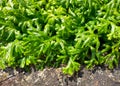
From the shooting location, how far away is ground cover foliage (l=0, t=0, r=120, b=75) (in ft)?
12.3

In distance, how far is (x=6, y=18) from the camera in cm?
411

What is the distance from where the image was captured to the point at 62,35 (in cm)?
388

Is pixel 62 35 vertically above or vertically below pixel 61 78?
above

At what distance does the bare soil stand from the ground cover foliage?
77mm

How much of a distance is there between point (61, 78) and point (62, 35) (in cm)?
54

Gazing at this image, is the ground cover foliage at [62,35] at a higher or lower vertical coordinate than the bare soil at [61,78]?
higher

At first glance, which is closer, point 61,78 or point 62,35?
point 61,78

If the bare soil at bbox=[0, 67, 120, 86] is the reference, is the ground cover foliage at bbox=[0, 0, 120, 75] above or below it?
above

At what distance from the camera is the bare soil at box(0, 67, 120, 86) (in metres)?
3.68

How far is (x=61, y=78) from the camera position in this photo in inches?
147

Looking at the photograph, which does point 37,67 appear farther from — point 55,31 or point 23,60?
point 55,31

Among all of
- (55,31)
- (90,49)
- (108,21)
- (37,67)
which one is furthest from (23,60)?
(108,21)

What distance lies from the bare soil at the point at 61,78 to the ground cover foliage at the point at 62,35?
0.08 m

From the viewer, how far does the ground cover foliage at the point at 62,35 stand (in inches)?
148
